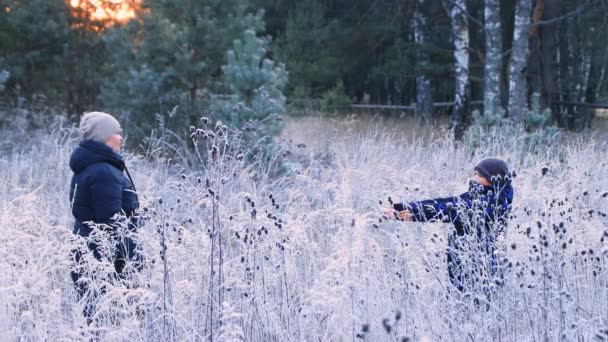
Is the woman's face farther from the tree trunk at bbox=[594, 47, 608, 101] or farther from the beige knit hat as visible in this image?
the tree trunk at bbox=[594, 47, 608, 101]

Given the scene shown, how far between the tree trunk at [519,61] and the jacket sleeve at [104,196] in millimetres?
7504

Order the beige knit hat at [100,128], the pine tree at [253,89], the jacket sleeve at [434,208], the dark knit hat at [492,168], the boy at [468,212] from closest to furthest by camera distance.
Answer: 1. the boy at [468,212]
2. the jacket sleeve at [434,208]
3. the dark knit hat at [492,168]
4. the beige knit hat at [100,128]
5. the pine tree at [253,89]

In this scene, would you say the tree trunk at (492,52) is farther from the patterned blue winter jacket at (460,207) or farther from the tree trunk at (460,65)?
the patterned blue winter jacket at (460,207)

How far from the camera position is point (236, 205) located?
235 inches

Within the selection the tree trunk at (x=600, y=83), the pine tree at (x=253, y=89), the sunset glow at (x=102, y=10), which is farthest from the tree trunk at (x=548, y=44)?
the sunset glow at (x=102, y=10)

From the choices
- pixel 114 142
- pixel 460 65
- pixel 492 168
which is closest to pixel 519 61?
pixel 460 65

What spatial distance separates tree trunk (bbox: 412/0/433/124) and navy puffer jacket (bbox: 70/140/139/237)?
430 inches

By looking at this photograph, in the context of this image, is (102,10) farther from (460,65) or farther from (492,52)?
(492,52)

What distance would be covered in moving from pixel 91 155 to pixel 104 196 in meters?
0.24

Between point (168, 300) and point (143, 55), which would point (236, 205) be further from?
point (143, 55)

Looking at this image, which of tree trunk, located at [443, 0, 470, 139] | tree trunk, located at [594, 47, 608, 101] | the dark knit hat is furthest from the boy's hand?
tree trunk, located at [594, 47, 608, 101]

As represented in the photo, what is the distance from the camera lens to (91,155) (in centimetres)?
361

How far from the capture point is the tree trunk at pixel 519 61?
9797 millimetres

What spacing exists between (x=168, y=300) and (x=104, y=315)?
426mm
